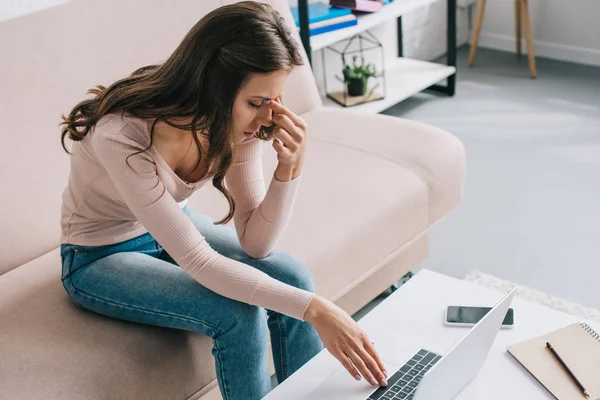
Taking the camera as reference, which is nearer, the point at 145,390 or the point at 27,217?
the point at 145,390

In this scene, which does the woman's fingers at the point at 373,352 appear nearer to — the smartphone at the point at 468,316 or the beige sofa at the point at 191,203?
the smartphone at the point at 468,316

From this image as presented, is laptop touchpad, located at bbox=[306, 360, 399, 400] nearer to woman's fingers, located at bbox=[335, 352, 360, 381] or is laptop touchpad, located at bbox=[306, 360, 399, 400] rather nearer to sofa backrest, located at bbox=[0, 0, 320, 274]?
woman's fingers, located at bbox=[335, 352, 360, 381]

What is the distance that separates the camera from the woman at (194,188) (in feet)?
4.20

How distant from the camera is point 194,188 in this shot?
58.5 inches

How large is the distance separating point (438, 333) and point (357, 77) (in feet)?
6.10

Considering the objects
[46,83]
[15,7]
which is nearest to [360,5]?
[15,7]

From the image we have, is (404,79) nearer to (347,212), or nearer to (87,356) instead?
(347,212)

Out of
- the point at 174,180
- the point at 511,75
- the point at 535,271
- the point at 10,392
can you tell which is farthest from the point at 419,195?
the point at 511,75

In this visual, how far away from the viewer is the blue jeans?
1391 millimetres

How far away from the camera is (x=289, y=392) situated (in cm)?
130

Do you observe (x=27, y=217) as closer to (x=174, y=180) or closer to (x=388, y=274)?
(x=174, y=180)

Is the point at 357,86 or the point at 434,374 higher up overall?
the point at 434,374

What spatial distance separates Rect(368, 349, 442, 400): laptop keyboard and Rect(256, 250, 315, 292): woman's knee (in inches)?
11.0

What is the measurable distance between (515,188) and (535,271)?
0.52 m
